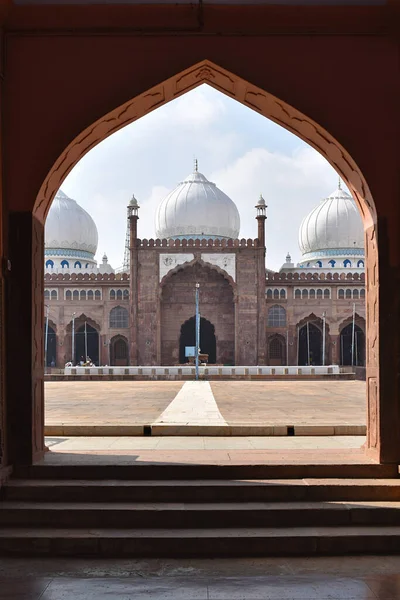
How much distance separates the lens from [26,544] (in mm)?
4297

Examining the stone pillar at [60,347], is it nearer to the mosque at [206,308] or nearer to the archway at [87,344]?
the mosque at [206,308]

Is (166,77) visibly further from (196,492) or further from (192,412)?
(192,412)

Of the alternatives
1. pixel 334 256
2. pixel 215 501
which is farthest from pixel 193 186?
pixel 215 501

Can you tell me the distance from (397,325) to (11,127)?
3539mm

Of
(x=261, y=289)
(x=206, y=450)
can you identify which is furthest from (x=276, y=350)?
(x=206, y=450)

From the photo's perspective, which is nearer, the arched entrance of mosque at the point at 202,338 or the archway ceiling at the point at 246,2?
the archway ceiling at the point at 246,2

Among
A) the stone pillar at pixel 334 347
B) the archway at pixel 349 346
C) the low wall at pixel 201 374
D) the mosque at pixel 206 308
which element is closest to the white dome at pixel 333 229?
the mosque at pixel 206 308

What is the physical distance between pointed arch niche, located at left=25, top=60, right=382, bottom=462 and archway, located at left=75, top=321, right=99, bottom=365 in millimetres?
30029

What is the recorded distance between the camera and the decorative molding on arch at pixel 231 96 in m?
5.40

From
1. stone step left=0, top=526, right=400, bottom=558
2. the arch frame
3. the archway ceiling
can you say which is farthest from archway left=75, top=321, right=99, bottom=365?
stone step left=0, top=526, right=400, bottom=558

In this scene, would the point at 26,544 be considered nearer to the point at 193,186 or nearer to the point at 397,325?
the point at 397,325

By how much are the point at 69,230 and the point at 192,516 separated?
37588mm

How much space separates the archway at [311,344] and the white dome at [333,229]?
252 inches

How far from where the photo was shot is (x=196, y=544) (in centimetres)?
428
